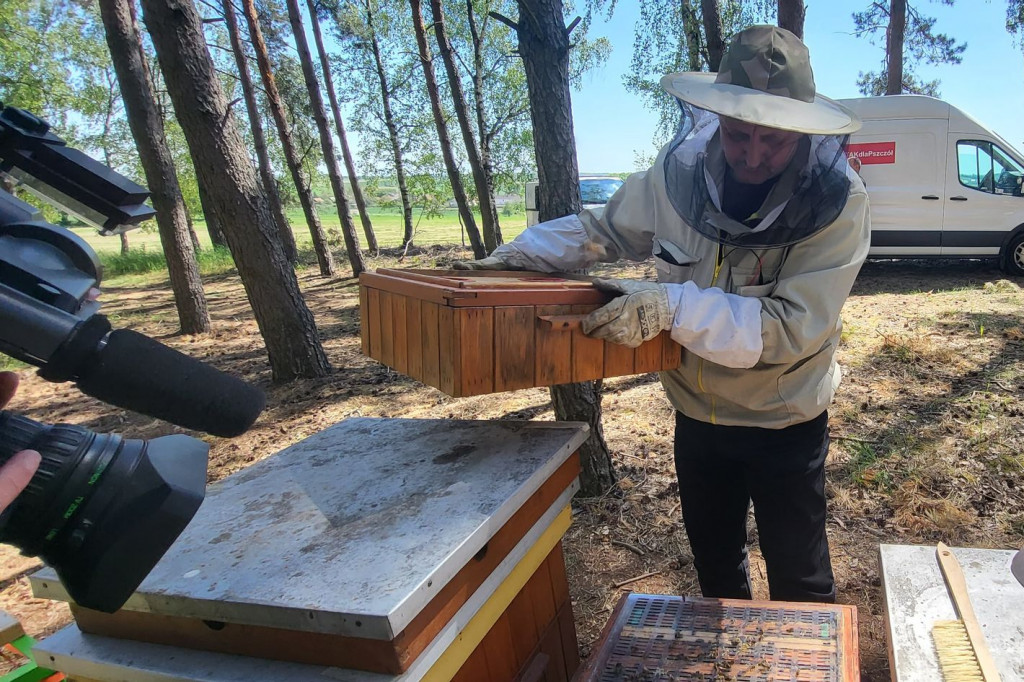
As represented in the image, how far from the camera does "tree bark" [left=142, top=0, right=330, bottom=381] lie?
→ 450 cm

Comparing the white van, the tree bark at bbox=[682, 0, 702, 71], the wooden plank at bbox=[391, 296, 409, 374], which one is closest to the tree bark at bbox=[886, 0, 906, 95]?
the white van

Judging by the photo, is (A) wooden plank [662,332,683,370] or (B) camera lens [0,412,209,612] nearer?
(B) camera lens [0,412,209,612]

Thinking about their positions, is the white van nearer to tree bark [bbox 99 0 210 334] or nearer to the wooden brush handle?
the wooden brush handle

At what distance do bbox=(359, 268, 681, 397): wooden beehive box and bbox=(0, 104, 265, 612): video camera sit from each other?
1.86ft

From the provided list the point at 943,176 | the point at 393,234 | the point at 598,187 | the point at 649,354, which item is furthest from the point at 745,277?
the point at 393,234

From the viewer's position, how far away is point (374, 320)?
185 centimetres

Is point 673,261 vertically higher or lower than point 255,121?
lower

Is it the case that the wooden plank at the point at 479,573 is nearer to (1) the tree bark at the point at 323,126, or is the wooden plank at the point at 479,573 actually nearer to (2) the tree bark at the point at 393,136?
(1) the tree bark at the point at 323,126

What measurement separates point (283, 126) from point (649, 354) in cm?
928

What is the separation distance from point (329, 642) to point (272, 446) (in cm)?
339

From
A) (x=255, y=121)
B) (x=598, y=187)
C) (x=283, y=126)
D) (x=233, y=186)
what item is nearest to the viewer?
(x=233, y=186)

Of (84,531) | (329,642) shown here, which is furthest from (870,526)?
(84,531)

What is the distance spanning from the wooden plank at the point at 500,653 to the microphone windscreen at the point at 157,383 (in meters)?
0.84

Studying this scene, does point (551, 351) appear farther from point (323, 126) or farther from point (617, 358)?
point (323, 126)
